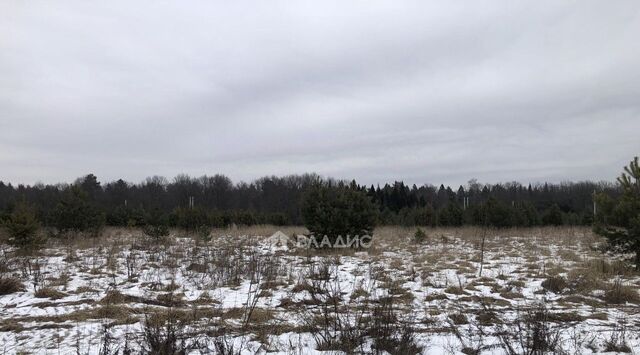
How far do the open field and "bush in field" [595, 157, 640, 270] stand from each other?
21.6 inches

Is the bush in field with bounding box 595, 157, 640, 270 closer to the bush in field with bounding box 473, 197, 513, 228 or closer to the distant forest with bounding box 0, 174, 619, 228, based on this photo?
the distant forest with bounding box 0, 174, 619, 228

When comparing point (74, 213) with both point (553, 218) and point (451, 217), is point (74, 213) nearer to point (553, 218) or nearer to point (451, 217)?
point (451, 217)

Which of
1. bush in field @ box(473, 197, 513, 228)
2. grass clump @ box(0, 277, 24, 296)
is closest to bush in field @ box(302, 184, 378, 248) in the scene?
grass clump @ box(0, 277, 24, 296)

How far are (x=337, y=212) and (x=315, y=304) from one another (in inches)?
287

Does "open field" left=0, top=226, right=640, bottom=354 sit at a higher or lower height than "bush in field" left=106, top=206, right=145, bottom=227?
lower

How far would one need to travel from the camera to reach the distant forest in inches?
815

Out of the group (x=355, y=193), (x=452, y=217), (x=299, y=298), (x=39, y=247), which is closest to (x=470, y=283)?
(x=299, y=298)

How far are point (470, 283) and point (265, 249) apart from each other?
7.99m

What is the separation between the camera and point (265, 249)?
15102mm

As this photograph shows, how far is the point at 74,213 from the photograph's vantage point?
16422 millimetres

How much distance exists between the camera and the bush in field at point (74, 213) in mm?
16375

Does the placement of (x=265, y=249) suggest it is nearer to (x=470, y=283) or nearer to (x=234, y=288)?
(x=234, y=288)

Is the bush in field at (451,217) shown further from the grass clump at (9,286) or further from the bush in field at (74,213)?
the grass clump at (9,286)

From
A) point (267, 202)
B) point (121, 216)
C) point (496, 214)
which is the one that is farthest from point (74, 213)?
point (267, 202)
